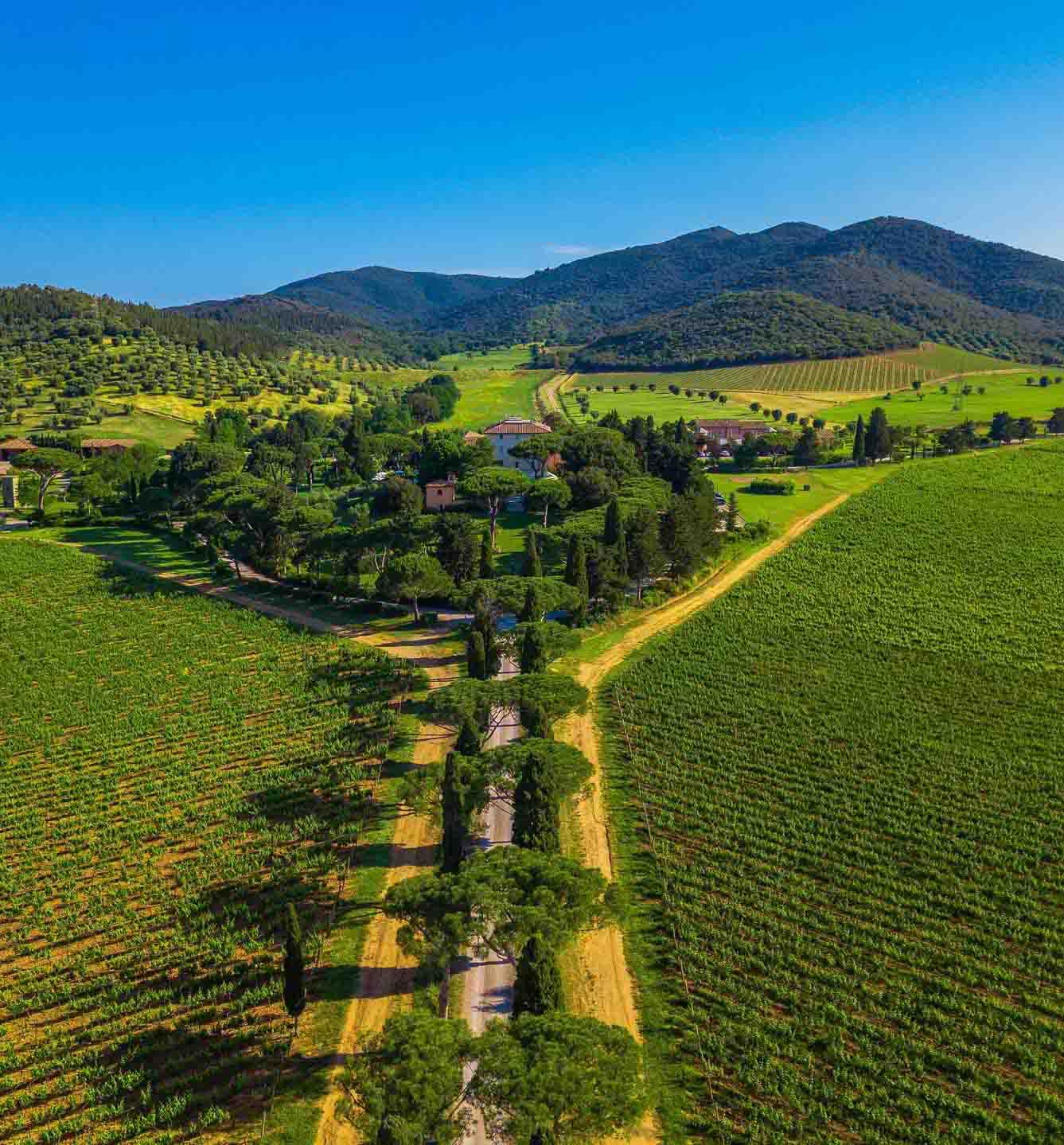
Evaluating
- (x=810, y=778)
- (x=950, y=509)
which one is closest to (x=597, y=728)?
(x=810, y=778)

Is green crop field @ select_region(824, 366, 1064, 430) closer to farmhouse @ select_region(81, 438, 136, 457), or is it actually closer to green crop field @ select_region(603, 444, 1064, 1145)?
green crop field @ select_region(603, 444, 1064, 1145)

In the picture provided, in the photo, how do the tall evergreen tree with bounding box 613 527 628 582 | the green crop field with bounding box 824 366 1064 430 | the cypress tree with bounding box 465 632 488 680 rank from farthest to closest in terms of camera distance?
1. the green crop field with bounding box 824 366 1064 430
2. the tall evergreen tree with bounding box 613 527 628 582
3. the cypress tree with bounding box 465 632 488 680

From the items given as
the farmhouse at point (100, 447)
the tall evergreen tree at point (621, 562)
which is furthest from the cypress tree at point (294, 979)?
the farmhouse at point (100, 447)

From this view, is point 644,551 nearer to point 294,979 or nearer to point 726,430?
point 294,979

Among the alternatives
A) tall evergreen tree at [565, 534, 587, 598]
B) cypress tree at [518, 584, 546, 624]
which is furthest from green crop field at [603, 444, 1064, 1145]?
tall evergreen tree at [565, 534, 587, 598]

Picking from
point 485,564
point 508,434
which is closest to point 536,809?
point 485,564

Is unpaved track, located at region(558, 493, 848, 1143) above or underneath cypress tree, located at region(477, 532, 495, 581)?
underneath

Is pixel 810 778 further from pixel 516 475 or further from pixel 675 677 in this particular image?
pixel 516 475
